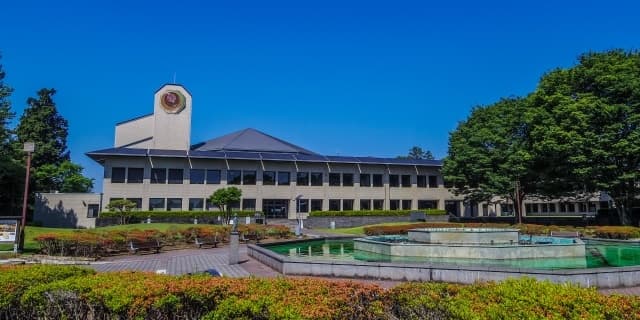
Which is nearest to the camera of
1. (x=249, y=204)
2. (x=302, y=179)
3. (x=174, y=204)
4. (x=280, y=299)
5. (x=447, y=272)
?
(x=280, y=299)

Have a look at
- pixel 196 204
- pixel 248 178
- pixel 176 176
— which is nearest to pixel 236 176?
pixel 248 178

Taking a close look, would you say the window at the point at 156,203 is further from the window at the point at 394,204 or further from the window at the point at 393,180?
the window at the point at 393,180

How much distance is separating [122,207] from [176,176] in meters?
7.41

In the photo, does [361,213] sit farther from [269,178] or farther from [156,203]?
[156,203]

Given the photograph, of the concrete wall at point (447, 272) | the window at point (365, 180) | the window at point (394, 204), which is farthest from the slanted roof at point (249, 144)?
the concrete wall at point (447, 272)

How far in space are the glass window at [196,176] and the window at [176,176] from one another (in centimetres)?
103

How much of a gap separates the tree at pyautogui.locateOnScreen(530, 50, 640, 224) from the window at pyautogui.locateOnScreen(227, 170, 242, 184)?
109ft

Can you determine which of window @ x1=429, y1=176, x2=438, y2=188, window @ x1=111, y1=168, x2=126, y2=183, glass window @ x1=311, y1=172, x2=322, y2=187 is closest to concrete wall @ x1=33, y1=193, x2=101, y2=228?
window @ x1=111, y1=168, x2=126, y2=183

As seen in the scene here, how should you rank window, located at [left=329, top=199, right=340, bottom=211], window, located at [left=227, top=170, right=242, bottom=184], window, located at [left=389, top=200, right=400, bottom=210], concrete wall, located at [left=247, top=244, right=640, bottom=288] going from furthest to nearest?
window, located at [left=389, top=200, right=400, bottom=210] < window, located at [left=329, top=199, right=340, bottom=211] < window, located at [left=227, top=170, right=242, bottom=184] < concrete wall, located at [left=247, top=244, right=640, bottom=288]

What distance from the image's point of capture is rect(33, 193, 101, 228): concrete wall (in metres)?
45.9

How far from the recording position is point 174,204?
1961 inches

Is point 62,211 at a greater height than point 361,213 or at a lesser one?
greater

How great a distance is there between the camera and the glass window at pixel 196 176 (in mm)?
50800

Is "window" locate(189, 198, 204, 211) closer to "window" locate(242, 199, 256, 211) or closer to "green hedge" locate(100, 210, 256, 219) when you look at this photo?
"green hedge" locate(100, 210, 256, 219)
